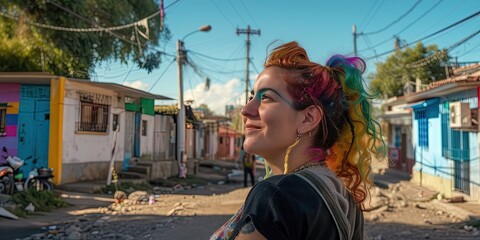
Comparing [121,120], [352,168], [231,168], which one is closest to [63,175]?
[121,120]

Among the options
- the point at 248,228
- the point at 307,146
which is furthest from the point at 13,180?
the point at 248,228

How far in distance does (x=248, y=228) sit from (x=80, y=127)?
43.7 feet

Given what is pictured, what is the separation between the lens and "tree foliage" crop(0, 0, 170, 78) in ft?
21.0

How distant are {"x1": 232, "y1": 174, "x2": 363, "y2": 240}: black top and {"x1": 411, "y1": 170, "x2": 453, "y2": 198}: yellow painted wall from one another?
12.3 m

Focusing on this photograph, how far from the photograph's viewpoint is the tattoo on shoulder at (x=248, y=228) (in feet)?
3.78

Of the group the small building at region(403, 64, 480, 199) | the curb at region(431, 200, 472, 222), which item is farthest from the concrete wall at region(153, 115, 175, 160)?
the curb at region(431, 200, 472, 222)

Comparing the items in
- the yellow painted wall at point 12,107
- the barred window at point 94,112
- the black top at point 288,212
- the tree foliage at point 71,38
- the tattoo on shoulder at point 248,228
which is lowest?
the tattoo on shoulder at point 248,228

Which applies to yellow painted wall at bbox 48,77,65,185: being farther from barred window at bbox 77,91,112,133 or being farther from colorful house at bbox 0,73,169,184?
barred window at bbox 77,91,112,133

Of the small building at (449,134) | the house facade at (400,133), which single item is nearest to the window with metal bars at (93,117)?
the small building at (449,134)

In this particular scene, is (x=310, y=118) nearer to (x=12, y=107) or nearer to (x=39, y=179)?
(x=12, y=107)

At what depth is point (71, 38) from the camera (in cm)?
988

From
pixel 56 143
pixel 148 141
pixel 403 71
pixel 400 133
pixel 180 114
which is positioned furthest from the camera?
pixel 403 71

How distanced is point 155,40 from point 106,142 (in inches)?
174

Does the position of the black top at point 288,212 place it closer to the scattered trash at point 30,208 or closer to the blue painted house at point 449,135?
the blue painted house at point 449,135
